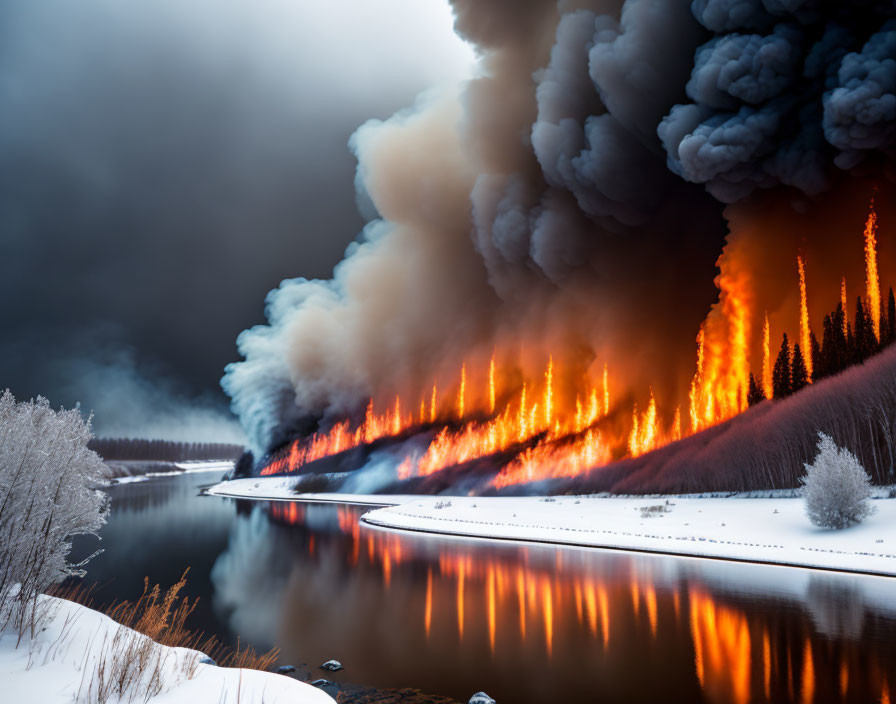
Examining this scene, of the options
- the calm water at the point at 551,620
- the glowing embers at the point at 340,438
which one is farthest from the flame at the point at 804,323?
the glowing embers at the point at 340,438

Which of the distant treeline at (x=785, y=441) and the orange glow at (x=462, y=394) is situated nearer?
the distant treeline at (x=785, y=441)

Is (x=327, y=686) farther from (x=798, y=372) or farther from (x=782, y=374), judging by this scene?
(x=782, y=374)

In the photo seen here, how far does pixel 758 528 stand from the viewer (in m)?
31.1

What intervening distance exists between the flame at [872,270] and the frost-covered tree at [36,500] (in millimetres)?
48931

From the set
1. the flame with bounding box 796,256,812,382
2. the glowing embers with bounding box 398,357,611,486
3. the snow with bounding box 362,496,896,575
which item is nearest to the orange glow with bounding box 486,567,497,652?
the snow with bounding box 362,496,896,575

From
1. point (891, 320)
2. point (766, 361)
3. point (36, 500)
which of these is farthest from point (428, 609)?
point (766, 361)

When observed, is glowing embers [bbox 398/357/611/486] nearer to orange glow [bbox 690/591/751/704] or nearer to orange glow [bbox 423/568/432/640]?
orange glow [bbox 423/568/432/640]

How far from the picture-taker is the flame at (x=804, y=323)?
46531 mm

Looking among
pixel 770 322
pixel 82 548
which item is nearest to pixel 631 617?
pixel 82 548

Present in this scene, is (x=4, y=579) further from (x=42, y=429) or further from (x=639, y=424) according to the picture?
(x=639, y=424)

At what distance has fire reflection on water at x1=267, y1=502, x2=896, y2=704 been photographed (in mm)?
11461

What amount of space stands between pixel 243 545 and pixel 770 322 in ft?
153

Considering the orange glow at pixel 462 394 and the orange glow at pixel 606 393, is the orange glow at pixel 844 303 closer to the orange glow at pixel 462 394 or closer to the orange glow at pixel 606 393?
the orange glow at pixel 606 393

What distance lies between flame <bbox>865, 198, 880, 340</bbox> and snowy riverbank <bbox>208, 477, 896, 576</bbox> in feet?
52.6
